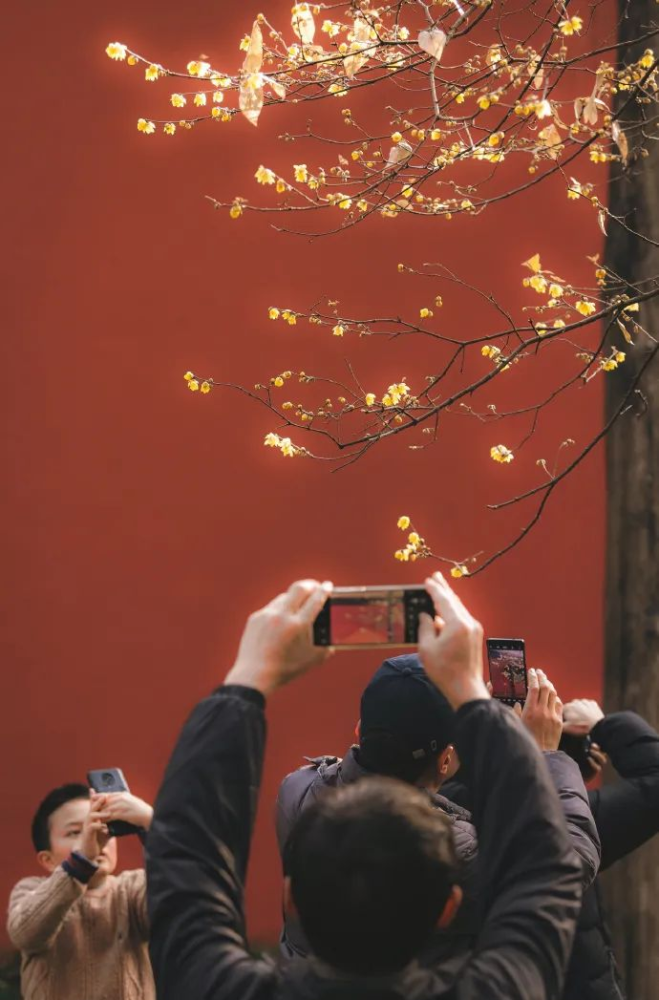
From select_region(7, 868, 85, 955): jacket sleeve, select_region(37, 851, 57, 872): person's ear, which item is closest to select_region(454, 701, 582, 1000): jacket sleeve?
select_region(7, 868, 85, 955): jacket sleeve

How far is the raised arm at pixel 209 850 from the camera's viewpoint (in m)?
1.27

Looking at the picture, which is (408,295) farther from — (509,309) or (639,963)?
(639,963)

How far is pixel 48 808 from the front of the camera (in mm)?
3361

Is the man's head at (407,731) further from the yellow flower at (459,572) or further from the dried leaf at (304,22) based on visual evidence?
the dried leaf at (304,22)

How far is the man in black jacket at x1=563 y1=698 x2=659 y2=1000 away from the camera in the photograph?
2609 millimetres

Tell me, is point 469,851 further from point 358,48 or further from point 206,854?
point 358,48

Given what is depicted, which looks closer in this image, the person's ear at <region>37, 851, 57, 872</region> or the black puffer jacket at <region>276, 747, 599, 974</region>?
the black puffer jacket at <region>276, 747, 599, 974</region>

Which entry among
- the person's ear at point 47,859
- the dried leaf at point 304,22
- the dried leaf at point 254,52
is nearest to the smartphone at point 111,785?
the person's ear at point 47,859

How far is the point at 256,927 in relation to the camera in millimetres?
4977

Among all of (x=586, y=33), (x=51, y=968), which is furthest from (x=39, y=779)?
(x=586, y=33)

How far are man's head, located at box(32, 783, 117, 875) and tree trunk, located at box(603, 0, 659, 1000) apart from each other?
2.52 m

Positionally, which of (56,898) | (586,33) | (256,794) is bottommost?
(56,898)

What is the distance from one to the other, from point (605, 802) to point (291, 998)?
5.06 ft

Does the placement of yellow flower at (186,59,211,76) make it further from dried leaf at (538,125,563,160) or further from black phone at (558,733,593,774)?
black phone at (558,733,593,774)
